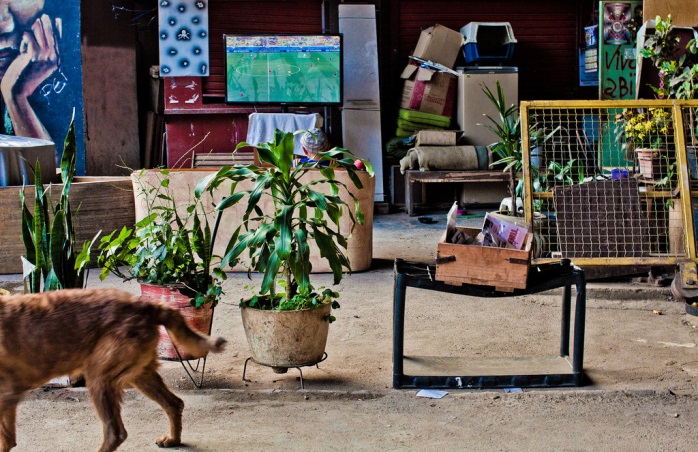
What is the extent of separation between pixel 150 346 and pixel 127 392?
1171 millimetres

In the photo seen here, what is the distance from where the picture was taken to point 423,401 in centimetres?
410

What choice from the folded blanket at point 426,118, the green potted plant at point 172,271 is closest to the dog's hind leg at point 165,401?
the green potted plant at point 172,271

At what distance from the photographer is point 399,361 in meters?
4.27

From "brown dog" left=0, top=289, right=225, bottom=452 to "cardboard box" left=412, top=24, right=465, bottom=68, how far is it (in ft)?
30.1

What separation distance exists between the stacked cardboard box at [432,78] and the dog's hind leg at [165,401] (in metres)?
8.75

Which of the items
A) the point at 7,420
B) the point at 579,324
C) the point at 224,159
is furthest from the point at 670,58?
the point at 7,420

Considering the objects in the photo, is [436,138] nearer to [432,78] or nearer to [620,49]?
[432,78]

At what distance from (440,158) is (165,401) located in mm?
8010

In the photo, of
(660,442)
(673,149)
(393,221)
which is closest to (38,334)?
(660,442)

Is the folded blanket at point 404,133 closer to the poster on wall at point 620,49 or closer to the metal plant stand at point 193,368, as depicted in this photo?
the poster on wall at point 620,49

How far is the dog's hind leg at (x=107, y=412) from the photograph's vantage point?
3094 millimetres

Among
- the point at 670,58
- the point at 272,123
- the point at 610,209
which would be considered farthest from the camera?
the point at 272,123

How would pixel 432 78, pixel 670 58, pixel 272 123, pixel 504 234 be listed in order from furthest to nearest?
1. pixel 432 78
2. pixel 272 123
3. pixel 670 58
4. pixel 504 234

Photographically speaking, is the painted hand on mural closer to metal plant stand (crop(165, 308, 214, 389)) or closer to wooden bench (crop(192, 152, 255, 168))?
wooden bench (crop(192, 152, 255, 168))
